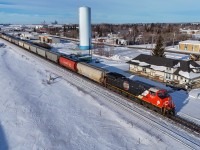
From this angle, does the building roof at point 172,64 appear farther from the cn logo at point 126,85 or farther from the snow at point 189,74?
the cn logo at point 126,85

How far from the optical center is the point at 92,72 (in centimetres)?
3800

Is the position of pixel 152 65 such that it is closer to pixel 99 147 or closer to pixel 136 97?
pixel 136 97

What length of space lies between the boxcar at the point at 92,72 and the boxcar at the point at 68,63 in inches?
76.5

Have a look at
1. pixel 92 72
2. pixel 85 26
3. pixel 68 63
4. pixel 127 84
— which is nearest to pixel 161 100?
pixel 127 84

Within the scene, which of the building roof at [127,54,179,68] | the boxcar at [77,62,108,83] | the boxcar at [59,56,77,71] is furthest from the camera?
the boxcar at [59,56,77,71]

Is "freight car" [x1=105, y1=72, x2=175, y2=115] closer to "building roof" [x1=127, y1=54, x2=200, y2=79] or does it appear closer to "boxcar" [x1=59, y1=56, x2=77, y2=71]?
"boxcar" [x1=59, y1=56, x2=77, y2=71]

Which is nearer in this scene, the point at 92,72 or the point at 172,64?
the point at 92,72

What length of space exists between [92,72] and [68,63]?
10.9 meters

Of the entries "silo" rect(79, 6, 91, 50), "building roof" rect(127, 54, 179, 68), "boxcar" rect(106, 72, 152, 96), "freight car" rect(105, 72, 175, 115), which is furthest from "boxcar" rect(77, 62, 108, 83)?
"silo" rect(79, 6, 91, 50)

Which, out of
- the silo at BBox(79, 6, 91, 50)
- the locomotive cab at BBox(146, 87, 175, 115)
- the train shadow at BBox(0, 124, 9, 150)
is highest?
the silo at BBox(79, 6, 91, 50)

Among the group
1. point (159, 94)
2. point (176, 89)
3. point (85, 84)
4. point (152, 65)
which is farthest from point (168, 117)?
point (152, 65)

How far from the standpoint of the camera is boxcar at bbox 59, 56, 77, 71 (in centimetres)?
4483

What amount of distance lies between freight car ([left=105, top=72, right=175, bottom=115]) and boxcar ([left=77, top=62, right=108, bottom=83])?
2151 mm

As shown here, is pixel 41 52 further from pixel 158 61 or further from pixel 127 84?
pixel 127 84
